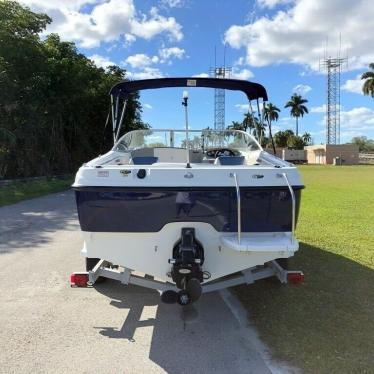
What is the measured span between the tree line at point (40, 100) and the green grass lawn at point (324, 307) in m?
9.44

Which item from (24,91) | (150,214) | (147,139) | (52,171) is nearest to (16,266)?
(147,139)

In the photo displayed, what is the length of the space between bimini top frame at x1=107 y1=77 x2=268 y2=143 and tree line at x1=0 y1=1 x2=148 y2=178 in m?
8.55

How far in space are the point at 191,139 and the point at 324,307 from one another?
139 inches

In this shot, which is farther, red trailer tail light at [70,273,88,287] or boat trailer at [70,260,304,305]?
red trailer tail light at [70,273,88,287]

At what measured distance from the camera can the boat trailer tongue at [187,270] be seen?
4199mm

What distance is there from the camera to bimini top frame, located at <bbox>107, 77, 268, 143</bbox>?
20.6 ft

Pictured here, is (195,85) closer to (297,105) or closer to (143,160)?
(143,160)

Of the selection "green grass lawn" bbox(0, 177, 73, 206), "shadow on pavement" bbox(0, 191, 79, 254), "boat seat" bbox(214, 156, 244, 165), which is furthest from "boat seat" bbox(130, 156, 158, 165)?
"green grass lawn" bbox(0, 177, 73, 206)

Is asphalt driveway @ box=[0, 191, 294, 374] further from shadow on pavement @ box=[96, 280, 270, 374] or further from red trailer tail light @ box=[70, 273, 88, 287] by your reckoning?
red trailer tail light @ box=[70, 273, 88, 287]

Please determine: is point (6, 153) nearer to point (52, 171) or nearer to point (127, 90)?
point (52, 171)

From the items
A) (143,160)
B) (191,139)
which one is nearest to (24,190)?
(191,139)

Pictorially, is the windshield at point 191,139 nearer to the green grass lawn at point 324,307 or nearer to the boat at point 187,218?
the green grass lawn at point 324,307

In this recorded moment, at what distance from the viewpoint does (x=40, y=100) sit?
76.7ft

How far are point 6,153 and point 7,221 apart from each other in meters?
13.4
